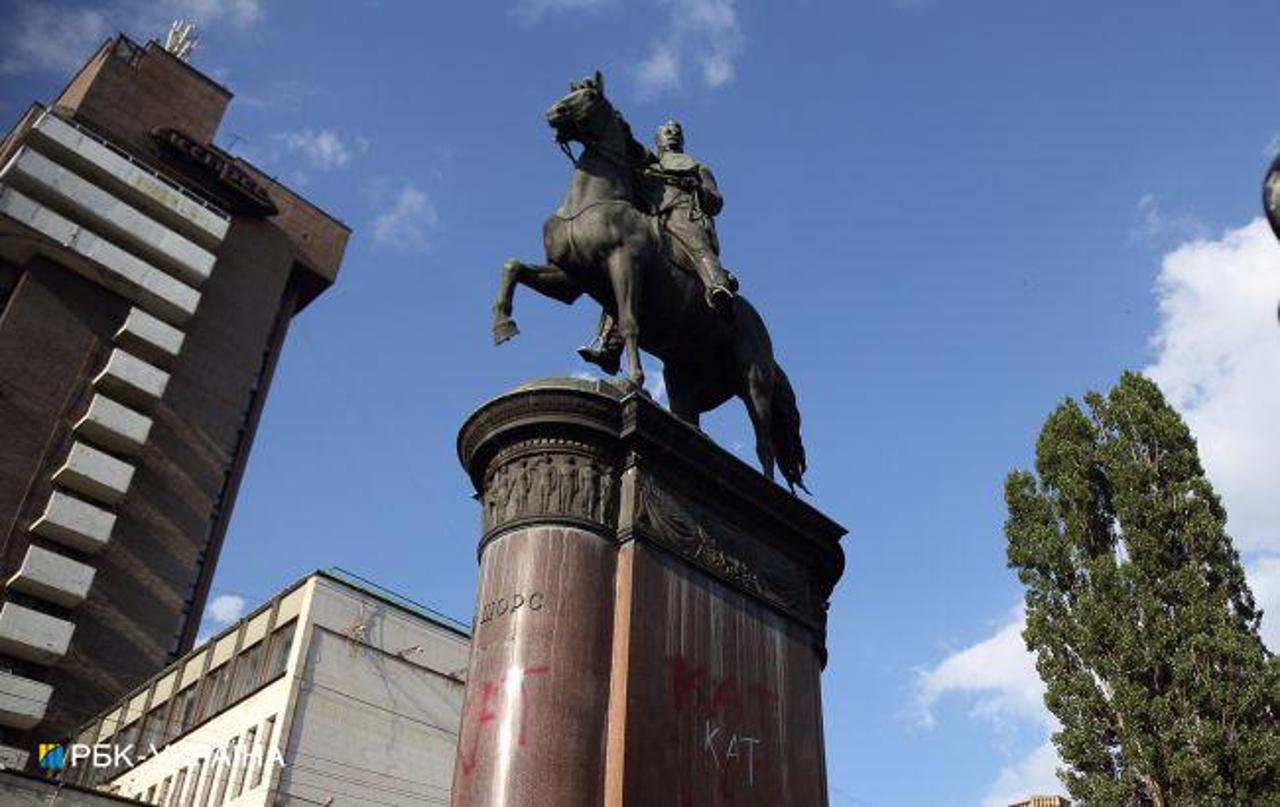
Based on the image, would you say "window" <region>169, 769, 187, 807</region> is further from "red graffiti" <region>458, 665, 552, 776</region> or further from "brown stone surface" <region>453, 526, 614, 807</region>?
"red graffiti" <region>458, 665, 552, 776</region>

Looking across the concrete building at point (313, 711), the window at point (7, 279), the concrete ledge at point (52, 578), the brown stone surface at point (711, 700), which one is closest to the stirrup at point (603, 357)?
the brown stone surface at point (711, 700)

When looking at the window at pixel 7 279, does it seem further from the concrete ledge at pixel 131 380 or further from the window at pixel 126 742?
the window at pixel 126 742

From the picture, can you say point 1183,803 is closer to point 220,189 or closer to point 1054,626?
point 1054,626

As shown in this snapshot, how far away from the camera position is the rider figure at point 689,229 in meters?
11.0

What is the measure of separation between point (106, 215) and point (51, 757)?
84.3 feet

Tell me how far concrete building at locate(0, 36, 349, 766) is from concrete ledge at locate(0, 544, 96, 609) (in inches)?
3.0

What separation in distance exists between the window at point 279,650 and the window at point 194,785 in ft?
13.2

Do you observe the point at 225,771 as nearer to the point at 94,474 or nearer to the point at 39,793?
the point at 39,793

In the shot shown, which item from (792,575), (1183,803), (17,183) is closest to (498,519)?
(792,575)

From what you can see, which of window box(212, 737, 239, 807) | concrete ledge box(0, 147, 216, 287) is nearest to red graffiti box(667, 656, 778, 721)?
window box(212, 737, 239, 807)

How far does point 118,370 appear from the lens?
2095 inches

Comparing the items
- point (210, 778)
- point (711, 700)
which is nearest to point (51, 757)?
point (210, 778)

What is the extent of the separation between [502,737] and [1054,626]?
60.7 feet

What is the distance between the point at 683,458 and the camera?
955cm
